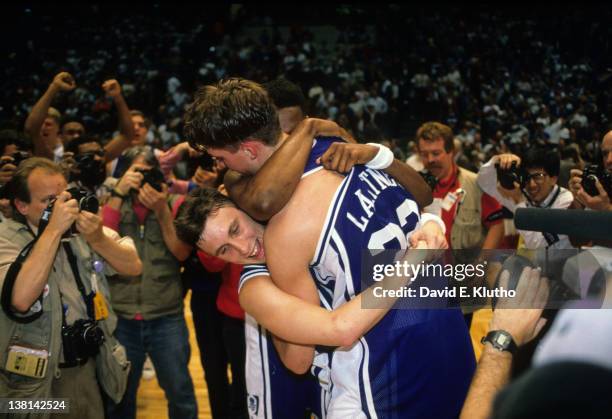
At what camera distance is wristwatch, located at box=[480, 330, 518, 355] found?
1.50m

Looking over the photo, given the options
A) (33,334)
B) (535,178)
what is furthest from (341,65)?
(33,334)

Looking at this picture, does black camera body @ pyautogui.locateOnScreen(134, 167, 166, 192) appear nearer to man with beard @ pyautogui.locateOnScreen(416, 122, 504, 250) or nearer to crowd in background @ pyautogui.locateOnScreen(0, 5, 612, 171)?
man with beard @ pyautogui.locateOnScreen(416, 122, 504, 250)

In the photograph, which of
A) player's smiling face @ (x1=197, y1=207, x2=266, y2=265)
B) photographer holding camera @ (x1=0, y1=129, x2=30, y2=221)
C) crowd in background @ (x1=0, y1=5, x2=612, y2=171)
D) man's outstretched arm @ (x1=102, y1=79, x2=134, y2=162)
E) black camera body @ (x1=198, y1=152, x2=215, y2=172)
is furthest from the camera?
crowd in background @ (x1=0, y1=5, x2=612, y2=171)

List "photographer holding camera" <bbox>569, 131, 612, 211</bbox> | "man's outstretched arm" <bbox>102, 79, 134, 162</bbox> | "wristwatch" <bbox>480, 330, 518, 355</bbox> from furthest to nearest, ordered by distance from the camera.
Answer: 1. "man's outstretched arm" <bbox>102, 79, 134, 162</bbox>
2. "photographer holding camera" <bbox>569, 131, 612, 211</bbox>
3. "wristwatch" <bbox>480, 330, 518, 355</bbox>

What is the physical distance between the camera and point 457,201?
4402 millimetres

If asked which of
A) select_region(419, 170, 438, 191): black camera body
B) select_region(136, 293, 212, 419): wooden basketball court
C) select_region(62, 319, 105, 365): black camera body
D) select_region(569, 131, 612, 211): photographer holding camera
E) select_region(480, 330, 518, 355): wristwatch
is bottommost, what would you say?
select_region(136, 293, 212, 419): wooden basketball court

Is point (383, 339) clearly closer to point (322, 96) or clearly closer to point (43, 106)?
point (43, 106)

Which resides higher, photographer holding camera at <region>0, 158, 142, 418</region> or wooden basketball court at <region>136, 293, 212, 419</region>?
photographer holding camera at <region>0, 158, 142, 418</region>

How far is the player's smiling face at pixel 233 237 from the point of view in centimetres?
229

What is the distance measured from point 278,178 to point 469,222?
2.73 metres

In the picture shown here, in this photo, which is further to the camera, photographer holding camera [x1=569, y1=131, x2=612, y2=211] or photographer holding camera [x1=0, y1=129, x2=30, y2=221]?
photographer holding camera [x1=0, y1=129, x2=30, y2=221]

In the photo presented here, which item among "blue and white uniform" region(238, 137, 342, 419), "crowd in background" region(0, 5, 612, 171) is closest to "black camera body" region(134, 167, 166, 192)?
"blue and white uniform" region(238, 137, 342, 419)

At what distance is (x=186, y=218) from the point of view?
2.36 m

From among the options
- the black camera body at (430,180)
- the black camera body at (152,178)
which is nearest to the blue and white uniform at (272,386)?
the black camera body at (152,178)
